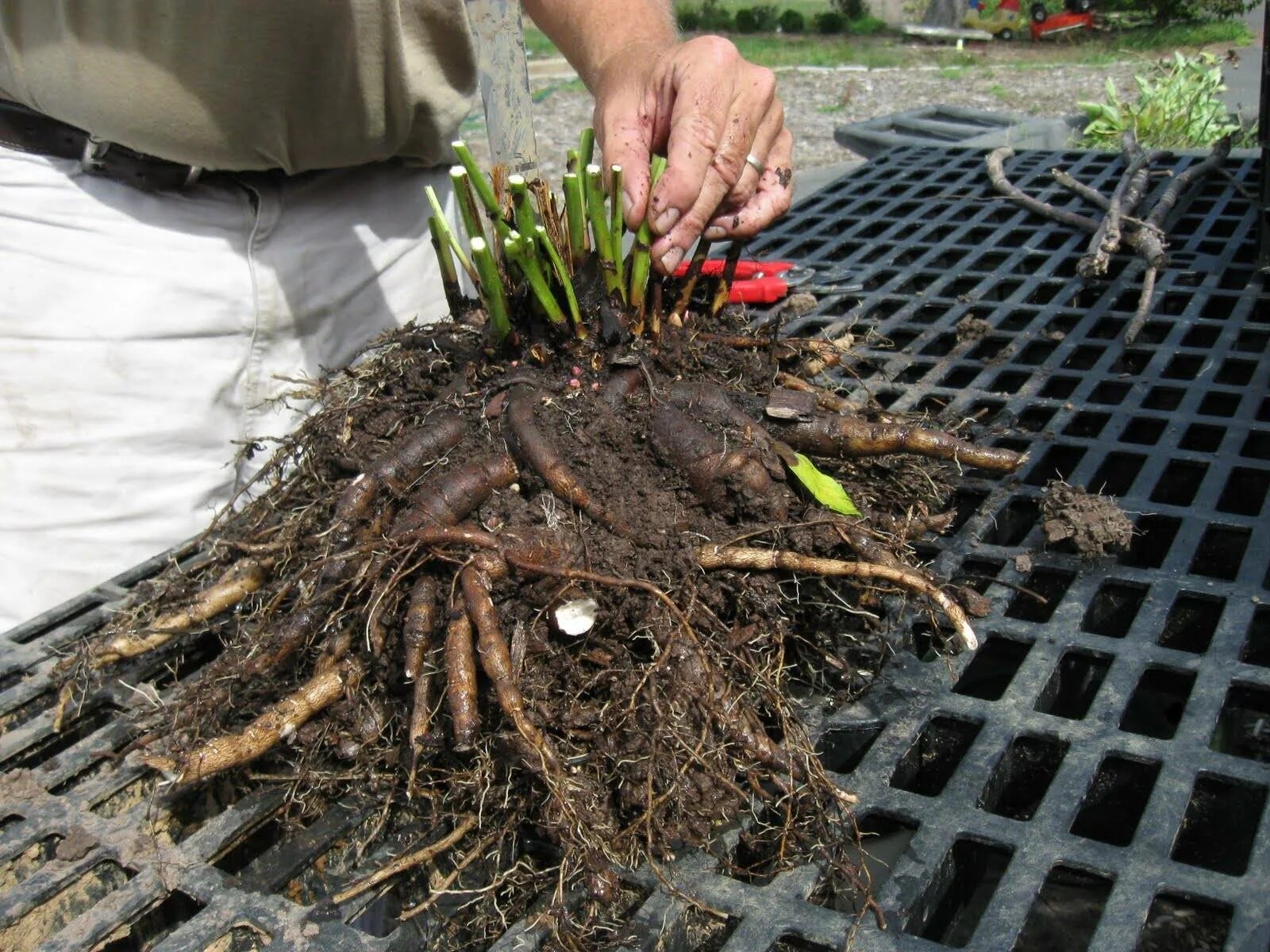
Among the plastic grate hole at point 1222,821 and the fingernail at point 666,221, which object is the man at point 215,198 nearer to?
Answer: the fingernail at point 666,221

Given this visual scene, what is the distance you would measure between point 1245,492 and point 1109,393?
0.99 ft

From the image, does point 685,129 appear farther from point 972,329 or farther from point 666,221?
point 972,329

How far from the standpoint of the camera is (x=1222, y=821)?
1127 mm

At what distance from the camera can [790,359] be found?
170 centimetres

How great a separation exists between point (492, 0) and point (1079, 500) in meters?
2.02

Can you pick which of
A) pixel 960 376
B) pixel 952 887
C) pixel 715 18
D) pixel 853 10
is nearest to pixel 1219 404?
pixel 960 376

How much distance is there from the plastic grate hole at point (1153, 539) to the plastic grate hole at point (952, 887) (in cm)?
57

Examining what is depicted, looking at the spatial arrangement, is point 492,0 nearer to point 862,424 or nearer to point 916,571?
point 862,424

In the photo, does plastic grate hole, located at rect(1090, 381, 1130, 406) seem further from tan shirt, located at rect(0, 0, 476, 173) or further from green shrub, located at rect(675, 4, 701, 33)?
green shrub, located at rect(675, 4, 701, 33)

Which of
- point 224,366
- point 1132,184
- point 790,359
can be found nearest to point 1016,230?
point 1132,184

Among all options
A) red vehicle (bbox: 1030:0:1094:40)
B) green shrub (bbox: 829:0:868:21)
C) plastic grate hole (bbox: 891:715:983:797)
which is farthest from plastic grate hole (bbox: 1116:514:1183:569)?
green shrub (bbox: 829:0:868:21)

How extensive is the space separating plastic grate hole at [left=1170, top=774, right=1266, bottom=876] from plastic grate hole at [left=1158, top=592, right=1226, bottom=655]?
235 millimetres

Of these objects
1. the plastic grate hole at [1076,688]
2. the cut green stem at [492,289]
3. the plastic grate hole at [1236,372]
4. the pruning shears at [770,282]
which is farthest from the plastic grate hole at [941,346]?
the cut green stem at [492,289]

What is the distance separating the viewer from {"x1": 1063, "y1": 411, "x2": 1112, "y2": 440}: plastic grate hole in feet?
5.83
